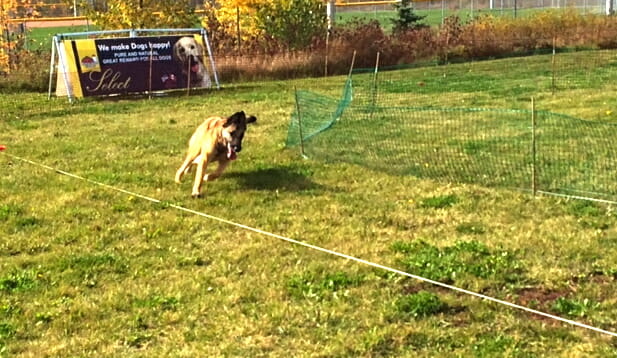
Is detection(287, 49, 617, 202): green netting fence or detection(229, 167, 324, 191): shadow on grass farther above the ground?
detection(287, 49, 617, 202): green netting fence

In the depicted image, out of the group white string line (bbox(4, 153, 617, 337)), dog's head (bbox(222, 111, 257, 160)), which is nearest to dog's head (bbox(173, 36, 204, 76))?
white string line (bbox(4, 153, 617, 337))

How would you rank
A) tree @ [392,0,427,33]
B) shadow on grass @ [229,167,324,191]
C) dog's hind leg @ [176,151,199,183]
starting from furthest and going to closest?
tree @ [392,0,427,33] → dog's hind leg @ [176,151,199,183] → shadow on grass @ [229,167,324,191]

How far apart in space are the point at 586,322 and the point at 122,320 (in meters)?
3.08

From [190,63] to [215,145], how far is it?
41.6ft

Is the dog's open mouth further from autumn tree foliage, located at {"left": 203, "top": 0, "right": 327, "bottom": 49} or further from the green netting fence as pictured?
autumn tree foliage, located at {"left": 203, "top": 0, "right": 327, "bottom": 49}

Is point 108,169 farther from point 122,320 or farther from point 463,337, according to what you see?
point 463,337

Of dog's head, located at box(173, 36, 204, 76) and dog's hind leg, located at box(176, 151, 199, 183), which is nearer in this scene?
dog's hind leg, located at box(176, 151, 199, 183)

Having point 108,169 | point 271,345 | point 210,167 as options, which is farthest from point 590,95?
point 271,345

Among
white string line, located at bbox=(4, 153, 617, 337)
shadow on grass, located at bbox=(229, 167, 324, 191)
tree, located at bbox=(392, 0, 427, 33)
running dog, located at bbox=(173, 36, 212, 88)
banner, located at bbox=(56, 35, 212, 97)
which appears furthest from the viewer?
tree, located at bbox=(392, 0, 427, 33)

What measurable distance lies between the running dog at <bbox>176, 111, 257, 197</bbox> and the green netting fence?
6.33 feet

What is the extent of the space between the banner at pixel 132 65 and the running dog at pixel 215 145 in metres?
11.1

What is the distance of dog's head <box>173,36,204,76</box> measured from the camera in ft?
67.4

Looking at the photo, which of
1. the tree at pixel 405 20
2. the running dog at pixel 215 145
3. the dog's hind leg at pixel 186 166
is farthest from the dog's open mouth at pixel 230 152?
the tree at pixel 405 20

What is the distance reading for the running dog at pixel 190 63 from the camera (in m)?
20.5
